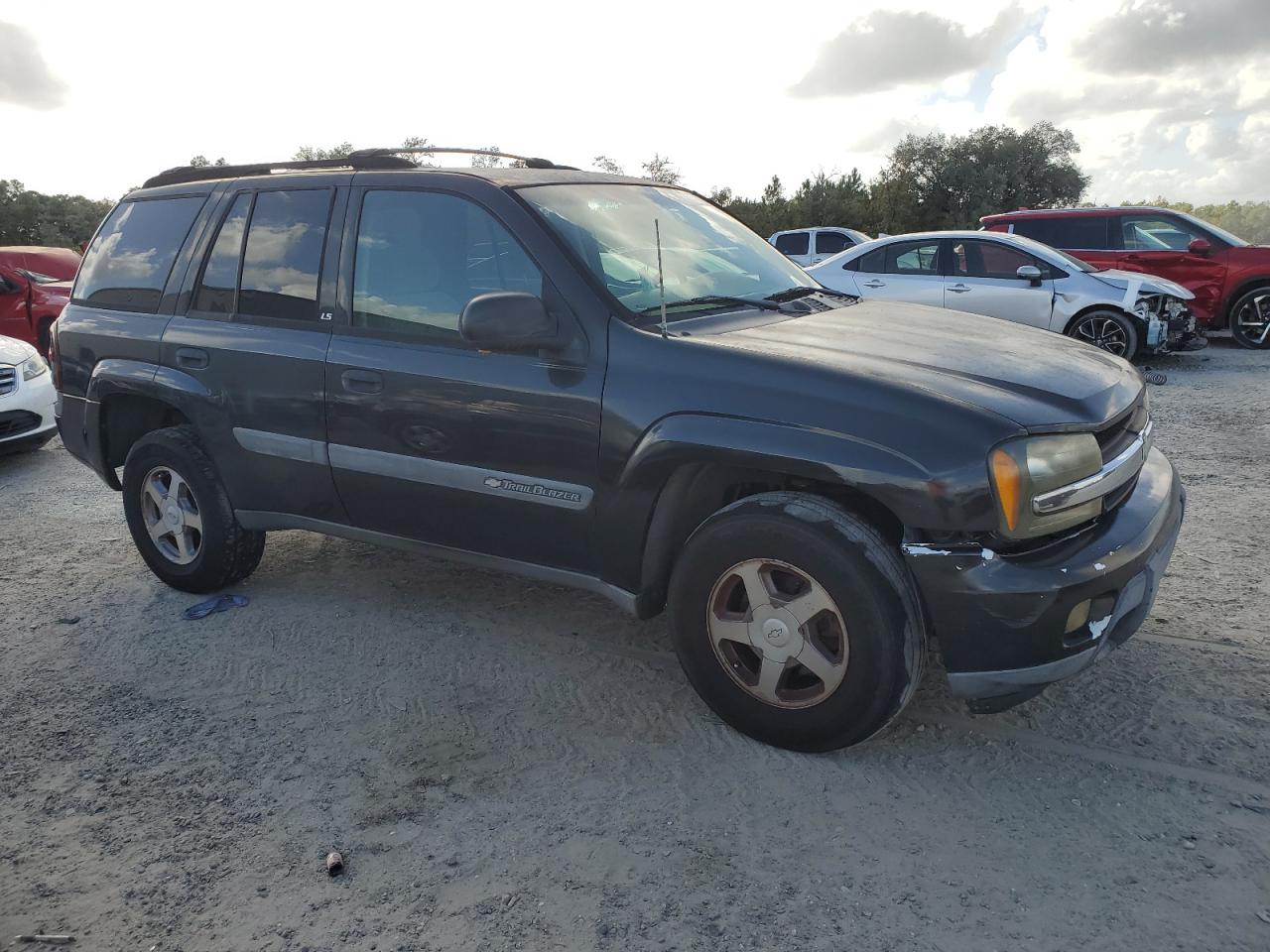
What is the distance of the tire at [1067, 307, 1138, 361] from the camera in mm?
9750

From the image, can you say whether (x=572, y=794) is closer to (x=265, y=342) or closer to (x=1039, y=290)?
(x=265, y=342)

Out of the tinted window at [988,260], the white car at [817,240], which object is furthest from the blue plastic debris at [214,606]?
the white car at [817,240]

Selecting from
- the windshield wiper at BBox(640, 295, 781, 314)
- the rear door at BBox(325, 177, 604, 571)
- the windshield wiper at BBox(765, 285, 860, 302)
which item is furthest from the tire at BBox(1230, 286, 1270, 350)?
the rear door at BBox(325, 177, 604, 571)

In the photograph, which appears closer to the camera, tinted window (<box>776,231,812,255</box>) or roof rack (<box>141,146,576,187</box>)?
roof rack (<box>141,146,576,187</box>)

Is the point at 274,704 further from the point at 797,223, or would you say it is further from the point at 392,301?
the point at 797,223

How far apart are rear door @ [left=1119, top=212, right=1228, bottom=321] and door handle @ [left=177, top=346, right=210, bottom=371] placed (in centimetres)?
1058

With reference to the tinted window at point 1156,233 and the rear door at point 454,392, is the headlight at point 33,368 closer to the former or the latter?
the rear door at point 454,392

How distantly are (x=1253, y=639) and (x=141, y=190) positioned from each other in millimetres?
5264

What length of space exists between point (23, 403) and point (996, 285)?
8.79 metres

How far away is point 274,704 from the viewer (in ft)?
11.9

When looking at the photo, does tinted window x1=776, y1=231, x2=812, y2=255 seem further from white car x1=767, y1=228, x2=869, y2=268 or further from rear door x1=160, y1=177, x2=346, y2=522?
rear door x1=160, y1=177, x2=346, y2=522

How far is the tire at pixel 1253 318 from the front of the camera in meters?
11.0

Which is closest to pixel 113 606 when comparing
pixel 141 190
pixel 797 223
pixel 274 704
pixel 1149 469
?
pixel 274 704

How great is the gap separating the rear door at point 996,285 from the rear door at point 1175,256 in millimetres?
2397
